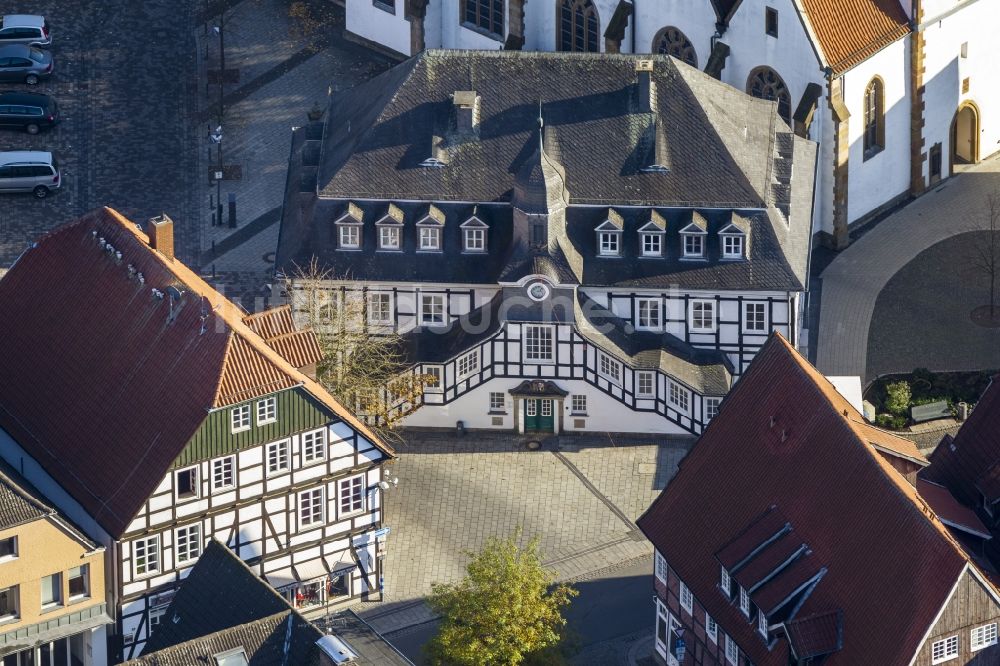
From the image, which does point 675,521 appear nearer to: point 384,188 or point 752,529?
point 752,529

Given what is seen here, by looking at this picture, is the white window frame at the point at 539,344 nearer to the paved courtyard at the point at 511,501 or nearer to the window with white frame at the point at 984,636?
the paved courtyard at the point at 511,501

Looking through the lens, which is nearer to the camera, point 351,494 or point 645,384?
point 351,494

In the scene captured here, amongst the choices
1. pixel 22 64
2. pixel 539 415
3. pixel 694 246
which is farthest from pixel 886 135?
pixel 22 64

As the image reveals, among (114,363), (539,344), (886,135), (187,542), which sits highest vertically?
(886,135)

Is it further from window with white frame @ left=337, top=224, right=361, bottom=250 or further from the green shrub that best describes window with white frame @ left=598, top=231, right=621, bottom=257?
the green shrub

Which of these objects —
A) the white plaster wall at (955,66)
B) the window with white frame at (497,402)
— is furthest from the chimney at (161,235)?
the white plaster wall at (955,66)

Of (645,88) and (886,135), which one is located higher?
(645,88)

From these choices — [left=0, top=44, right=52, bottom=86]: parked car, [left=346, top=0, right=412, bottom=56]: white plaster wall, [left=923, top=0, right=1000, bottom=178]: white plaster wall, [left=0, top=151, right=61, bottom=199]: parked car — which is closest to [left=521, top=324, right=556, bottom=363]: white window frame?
[left=923, top=0, right=1000, bottom=178]: white plaster wall

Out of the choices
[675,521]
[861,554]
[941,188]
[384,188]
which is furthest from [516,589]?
[941,188]

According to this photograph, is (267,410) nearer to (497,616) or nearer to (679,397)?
(497,616)
